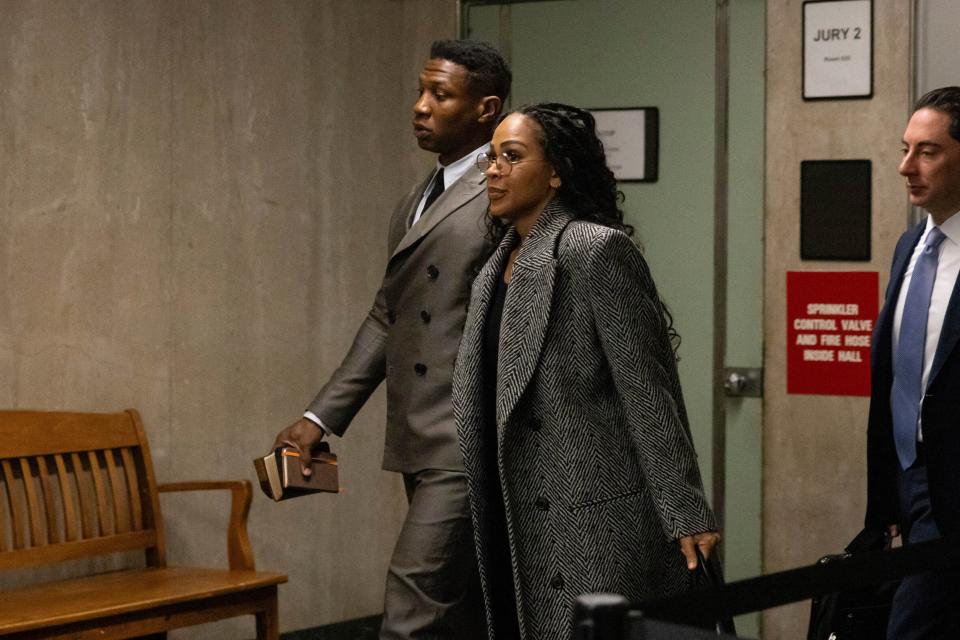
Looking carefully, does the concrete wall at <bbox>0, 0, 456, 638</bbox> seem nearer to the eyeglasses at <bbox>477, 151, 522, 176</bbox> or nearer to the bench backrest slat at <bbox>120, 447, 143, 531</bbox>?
the bench backrest slat at <bbox>120, 447, 143, 531</bbox>

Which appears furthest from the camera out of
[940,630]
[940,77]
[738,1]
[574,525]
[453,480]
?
[738,1]

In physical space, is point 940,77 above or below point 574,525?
above

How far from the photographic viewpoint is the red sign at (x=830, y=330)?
5.94m

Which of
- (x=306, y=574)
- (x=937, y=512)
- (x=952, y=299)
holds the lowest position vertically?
(x=306, y=574)

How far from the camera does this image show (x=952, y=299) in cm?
370

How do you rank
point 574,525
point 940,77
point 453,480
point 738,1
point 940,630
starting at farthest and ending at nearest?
point 738,1 → point 940,77 → point 453,480 → point 940,630 → point 574,525

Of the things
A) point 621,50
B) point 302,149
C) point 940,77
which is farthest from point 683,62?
point 302,149

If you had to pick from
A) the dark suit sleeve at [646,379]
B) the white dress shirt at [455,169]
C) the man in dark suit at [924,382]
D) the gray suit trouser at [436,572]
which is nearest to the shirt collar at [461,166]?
the white dress shirt at [455,169]

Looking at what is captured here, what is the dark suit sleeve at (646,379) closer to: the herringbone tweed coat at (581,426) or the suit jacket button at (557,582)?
the herringbone tweed coat at (581,426)

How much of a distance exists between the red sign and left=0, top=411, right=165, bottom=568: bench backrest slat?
2.53 m

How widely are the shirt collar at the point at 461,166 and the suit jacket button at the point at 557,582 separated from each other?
4.35ft

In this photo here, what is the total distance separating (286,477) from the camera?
4.10 m

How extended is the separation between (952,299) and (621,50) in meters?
3.00

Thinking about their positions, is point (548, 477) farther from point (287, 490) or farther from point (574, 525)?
point (287, 490)
